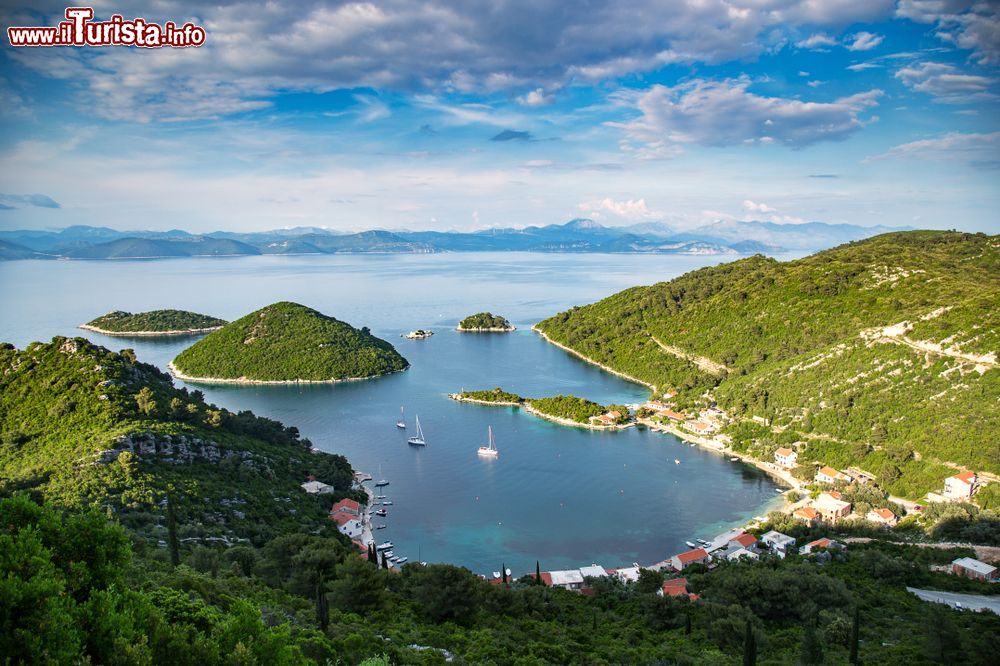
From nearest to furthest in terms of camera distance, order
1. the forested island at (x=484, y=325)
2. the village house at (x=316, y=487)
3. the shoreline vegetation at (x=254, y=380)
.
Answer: the village house at (x=316, y=487), the shoreline vegetation at (x=254, y=380), the forested island at (x=484, y=325)

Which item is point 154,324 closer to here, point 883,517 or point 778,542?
point 778,542

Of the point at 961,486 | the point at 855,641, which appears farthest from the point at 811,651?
the point at 961,486

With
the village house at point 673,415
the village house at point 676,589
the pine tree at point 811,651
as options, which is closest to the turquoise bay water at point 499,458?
the village house at point 673,415

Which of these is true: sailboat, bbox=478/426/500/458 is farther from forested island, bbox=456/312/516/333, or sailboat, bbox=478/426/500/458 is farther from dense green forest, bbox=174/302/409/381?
forested island, bbox=456/312/516/333

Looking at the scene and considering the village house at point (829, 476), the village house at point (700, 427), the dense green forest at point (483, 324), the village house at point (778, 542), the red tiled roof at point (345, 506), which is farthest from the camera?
the dense green forest at point (483, 324)

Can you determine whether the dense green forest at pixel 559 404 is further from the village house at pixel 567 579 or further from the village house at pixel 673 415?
the village house at pixel 567 579

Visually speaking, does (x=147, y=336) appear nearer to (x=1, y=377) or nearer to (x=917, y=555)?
(x=1, y=377)
